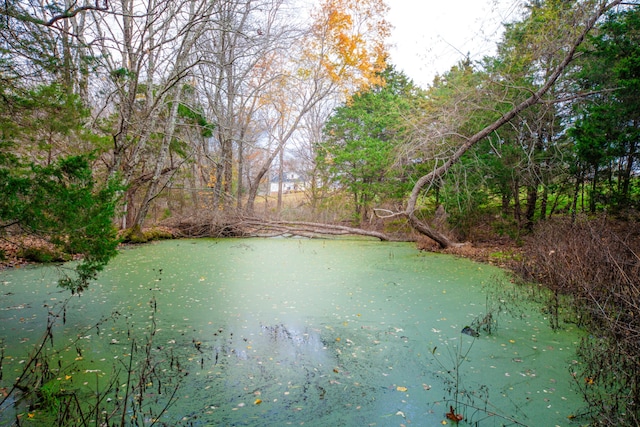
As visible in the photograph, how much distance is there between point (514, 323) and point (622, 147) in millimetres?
4612

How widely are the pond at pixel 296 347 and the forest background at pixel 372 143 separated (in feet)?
1.45

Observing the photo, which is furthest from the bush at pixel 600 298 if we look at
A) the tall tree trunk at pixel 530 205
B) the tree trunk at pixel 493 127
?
the tall tree trunk at pixel 530 205

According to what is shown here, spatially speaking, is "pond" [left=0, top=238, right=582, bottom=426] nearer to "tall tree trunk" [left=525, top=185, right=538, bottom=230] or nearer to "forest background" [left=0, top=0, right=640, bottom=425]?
"forest background" [left=0, top=0, right=640, bottom=425]

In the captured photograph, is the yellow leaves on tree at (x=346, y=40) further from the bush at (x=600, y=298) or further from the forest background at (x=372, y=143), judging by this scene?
the bush at (x=600, y=298)

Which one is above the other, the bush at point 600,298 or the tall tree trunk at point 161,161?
A: the tall tree trunk at point 161,161

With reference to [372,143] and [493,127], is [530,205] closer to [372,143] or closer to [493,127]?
[493,127]

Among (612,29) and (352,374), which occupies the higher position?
(612,29)

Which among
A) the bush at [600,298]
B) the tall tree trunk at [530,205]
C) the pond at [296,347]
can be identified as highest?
the tall tree trunk at [530,205]

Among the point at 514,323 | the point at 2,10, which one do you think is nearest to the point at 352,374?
the point at 514,323

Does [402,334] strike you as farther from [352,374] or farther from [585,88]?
[585,88]

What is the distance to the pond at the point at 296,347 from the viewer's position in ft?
7.88

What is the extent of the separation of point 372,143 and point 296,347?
1271 centimetres

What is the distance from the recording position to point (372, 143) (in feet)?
49.8

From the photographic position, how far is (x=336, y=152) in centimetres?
1584
